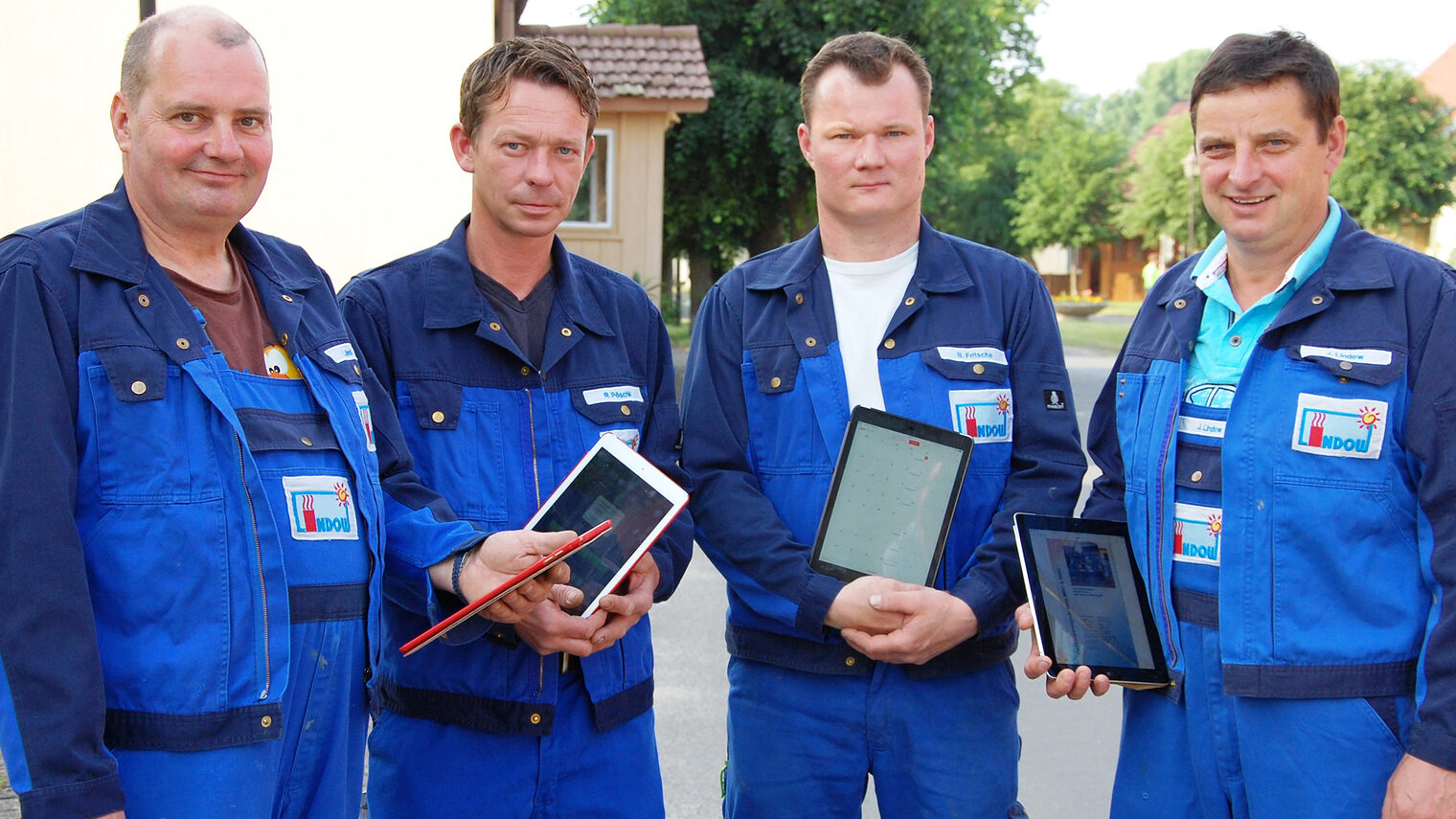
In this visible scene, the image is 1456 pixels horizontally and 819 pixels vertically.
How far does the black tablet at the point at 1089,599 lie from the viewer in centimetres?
301

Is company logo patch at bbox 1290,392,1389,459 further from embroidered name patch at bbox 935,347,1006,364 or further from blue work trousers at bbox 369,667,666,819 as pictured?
blue work trousers at bbox 369,667,666,819

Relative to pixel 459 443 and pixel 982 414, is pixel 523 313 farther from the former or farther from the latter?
pixel 982 414

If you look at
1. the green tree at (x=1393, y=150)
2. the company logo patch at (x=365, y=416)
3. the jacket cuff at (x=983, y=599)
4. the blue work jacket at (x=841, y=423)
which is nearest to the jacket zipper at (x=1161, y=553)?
the blue work jacket at (x=841, y=423)

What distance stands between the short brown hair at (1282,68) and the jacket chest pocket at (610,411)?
1.62 metres

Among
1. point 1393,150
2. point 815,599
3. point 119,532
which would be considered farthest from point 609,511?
point 1393,150

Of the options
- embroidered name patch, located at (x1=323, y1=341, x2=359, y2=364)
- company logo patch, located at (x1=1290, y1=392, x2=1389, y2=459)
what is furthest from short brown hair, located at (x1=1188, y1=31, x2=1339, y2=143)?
embroidered name patch, located at (x1=323, y1=341, x2=359, y2=364)

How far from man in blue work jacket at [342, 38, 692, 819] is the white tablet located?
83mm

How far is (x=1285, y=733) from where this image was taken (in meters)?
2.79

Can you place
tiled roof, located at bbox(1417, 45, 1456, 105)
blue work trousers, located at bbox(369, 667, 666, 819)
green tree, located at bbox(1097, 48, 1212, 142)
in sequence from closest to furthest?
blue work trousers, located at bbox(369, 667, 666, 819) < tiled roof, located at bbox(1417, 45, 1456, 105) < green tree, located at bbox(1097, 48, 1212, 142)

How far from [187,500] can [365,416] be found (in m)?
0.53

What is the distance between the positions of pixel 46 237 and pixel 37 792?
Result: 3.33ft

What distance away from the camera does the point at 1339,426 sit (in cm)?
277

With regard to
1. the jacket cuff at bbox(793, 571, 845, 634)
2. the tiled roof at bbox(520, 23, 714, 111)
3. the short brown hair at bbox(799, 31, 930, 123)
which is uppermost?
the tiled roof at bbox(520, 23, 714, 111)

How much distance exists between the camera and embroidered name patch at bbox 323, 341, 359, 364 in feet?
9.02
